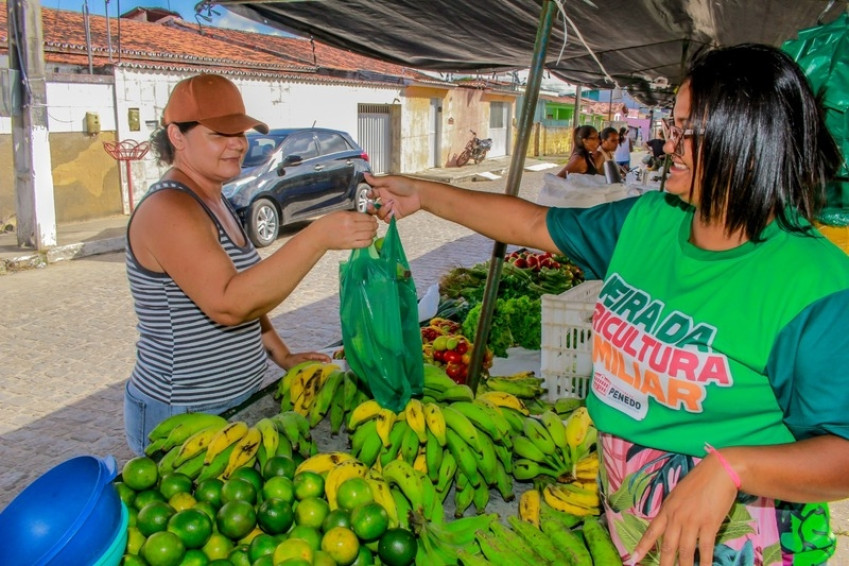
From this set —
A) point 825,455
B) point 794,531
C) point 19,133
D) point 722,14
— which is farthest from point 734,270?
point 19,133

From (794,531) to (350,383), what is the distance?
147 cm

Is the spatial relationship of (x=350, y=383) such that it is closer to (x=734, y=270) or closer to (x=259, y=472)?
→ (x=259, y=472)

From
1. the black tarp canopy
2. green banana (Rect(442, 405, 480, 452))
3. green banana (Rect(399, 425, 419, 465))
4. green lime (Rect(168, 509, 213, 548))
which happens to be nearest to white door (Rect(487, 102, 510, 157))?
the black tarp canopy

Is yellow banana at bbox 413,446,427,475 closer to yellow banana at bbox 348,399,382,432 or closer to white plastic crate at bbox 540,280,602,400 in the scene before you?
yellow banana at bbox 348,399,382,432

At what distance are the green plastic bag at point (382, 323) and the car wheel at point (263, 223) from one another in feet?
29.5

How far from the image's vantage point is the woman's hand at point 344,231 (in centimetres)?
206

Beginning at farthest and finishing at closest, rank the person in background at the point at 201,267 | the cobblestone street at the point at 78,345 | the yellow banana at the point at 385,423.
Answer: the cobblestone street at the point at 78,345 < the yellow banana at the point at 385,423 < the person in background at the point at 201,267

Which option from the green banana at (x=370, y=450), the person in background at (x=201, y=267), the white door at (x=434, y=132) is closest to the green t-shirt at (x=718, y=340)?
the green banana at (x=370, y=450)

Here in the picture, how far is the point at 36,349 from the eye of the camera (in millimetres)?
6348

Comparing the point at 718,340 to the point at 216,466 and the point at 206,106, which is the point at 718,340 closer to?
Result: the point at 216,466

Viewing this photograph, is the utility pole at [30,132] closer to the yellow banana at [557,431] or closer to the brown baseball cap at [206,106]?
the brown baseball cap at [206,106]

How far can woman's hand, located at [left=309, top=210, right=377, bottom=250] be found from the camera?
2064mm

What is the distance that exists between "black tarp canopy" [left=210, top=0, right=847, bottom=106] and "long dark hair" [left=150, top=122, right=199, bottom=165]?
1.44 metres

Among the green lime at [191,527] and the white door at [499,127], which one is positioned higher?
the white door at [499,127]
